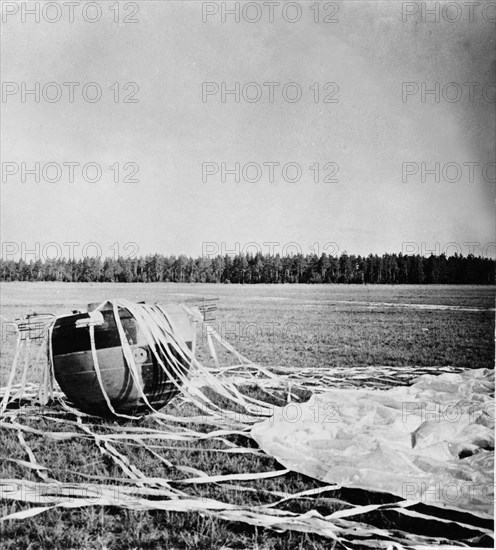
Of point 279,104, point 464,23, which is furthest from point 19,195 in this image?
point 464,23

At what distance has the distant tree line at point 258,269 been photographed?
11.6 feet

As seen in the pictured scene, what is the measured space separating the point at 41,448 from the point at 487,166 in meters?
3.19

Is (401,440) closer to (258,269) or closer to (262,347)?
(258,269)

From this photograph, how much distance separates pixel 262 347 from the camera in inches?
176

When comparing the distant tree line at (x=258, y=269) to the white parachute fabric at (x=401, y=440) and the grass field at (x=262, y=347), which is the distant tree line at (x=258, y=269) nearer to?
the grass field at (x=262, y=347)

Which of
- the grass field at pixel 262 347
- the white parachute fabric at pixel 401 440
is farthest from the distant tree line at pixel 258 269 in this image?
the white parachute fabric at pixel 401 440

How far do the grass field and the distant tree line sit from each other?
13cm

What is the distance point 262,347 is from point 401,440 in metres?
1.70

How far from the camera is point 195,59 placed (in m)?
3.23

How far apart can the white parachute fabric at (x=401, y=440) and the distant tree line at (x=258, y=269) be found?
829 mm

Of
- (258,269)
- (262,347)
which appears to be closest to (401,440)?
(258,269)

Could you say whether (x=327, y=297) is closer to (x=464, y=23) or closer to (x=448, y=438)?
(x=448, y=438)

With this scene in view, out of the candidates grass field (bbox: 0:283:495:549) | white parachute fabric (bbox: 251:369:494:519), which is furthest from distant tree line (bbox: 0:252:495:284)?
white parachute fabric (bbox: 251:369:494:519)

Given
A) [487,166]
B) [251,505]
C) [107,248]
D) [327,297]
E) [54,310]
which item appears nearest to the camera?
[251,505]
